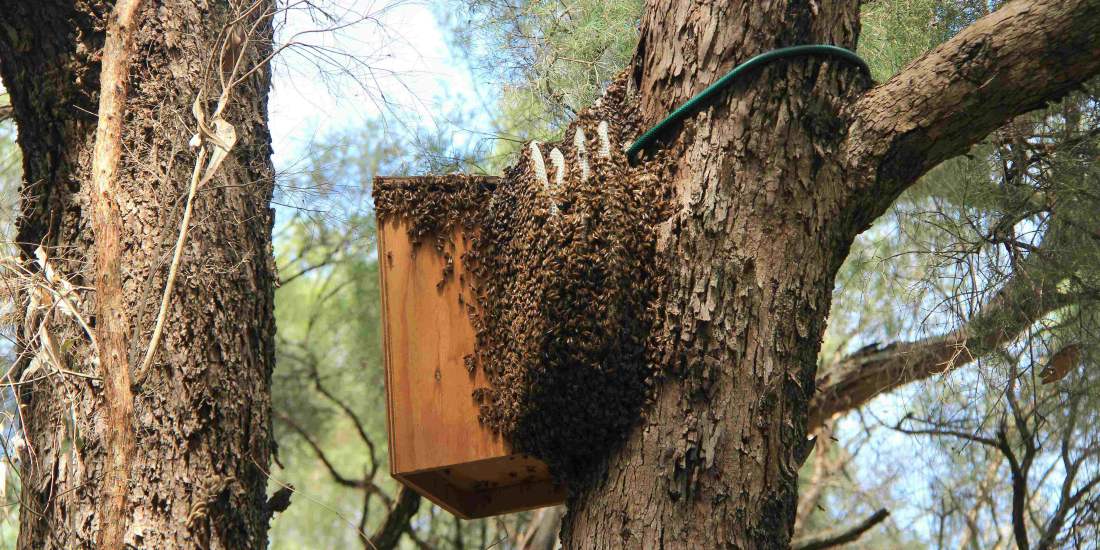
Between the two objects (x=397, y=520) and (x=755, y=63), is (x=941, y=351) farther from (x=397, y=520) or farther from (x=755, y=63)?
(x=397, y=520)

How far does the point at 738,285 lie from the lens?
264 centimetres

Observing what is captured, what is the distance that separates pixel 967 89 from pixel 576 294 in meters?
1.11

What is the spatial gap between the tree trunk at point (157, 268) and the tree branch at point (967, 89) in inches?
69.0

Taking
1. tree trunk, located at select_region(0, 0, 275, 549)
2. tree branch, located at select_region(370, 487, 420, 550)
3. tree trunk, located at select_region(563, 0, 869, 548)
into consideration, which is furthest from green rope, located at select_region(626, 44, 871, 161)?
tree branch, located at select_region(370, 487, 420, 550)

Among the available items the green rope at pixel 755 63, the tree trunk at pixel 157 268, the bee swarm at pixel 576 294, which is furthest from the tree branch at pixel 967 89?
the tree trunk at pixel 157 268

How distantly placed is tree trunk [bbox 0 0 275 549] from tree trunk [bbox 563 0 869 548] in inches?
43.2

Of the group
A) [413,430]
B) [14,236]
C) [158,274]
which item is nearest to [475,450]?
[413,430]

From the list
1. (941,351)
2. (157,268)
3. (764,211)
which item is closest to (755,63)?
(764,211)

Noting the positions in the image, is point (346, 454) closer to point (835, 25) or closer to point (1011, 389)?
point (1011, 389)

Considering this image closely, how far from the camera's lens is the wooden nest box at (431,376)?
9.99 ft

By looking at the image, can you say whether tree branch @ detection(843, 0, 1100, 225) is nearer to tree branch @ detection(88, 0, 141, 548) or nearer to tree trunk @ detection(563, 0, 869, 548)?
tree trunk @ detection(563, 0, 869, 548)

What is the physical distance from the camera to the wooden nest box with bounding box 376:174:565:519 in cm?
304

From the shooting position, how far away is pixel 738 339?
2.61m

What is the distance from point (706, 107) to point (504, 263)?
2.35ft
